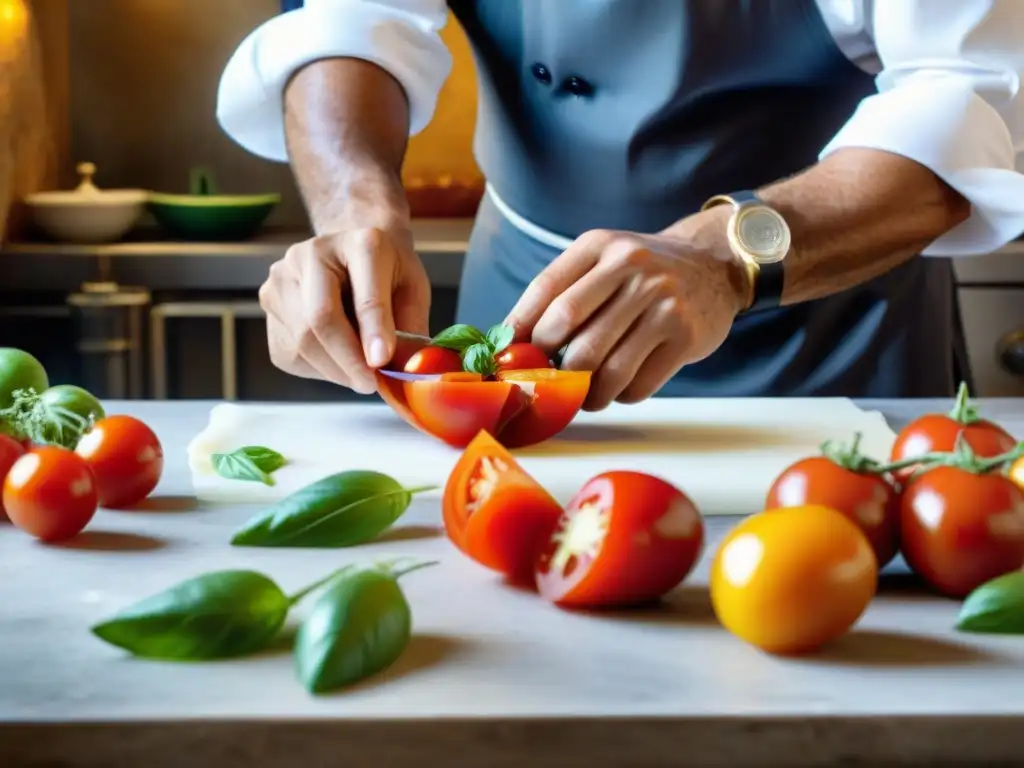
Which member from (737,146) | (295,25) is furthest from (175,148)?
(737,146)

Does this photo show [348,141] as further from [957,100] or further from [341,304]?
[957,100]

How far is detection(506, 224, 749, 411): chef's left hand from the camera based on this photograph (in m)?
1.10

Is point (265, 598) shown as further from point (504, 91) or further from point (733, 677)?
point (504, 91)

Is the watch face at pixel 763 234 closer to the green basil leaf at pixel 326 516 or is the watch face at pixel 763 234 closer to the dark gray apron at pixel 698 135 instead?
the dark gray apron at pixel 698 135

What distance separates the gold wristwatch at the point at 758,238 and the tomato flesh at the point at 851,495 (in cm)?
48

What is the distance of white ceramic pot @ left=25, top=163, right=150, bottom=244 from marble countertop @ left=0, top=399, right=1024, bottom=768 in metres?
1.89

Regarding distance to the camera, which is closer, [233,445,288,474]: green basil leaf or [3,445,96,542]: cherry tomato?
[3,445,96,542]: cherry tomato

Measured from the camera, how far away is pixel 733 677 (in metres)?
0.61

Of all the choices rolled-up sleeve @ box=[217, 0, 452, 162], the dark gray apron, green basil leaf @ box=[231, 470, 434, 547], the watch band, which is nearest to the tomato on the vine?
green basil leaf @ box=[231, 470, 434, 547]

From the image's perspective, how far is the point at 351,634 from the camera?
1.93ft

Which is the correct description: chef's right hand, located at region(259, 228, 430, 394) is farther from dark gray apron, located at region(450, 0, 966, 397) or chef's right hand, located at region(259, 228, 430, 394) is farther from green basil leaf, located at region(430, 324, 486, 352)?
dark gray apron, located at region(450, 0, 966, 397)

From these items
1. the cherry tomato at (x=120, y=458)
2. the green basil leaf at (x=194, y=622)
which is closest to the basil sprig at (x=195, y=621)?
the green basil leaf at (x=194, y=622)

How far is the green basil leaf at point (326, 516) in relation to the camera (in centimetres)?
80

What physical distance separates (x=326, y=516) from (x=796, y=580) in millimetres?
303
